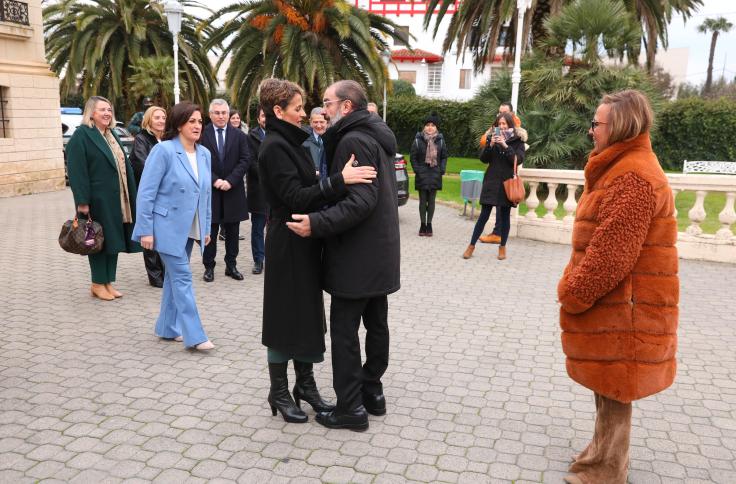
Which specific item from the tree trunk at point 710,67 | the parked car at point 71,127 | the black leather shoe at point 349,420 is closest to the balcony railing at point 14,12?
the parked car at point 71,127

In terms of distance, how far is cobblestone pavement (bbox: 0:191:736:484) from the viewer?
11.6 feet

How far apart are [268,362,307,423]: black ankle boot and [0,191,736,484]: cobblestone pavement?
61 mm

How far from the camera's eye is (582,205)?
3152mm

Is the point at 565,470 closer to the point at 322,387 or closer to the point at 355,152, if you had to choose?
the point at 322,387

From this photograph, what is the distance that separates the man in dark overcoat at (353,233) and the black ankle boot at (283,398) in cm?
21

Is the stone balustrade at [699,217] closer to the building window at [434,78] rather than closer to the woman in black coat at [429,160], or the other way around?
the woman in black coat at [429,160]

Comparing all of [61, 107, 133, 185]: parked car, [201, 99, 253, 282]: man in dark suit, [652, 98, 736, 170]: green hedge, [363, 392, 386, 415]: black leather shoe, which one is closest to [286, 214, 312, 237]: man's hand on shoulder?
[363, 392, 386, 415]: black leather shoe

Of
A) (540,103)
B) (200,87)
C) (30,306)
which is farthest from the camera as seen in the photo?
(200,87)

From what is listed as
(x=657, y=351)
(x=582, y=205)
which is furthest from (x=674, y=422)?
(x=582, y=205)

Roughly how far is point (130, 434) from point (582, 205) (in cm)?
282

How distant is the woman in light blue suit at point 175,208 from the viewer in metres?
5.11

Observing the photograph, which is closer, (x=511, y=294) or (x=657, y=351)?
(x=657, y=351)

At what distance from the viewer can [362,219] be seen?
357cm

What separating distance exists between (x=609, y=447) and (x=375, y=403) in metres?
1.47
